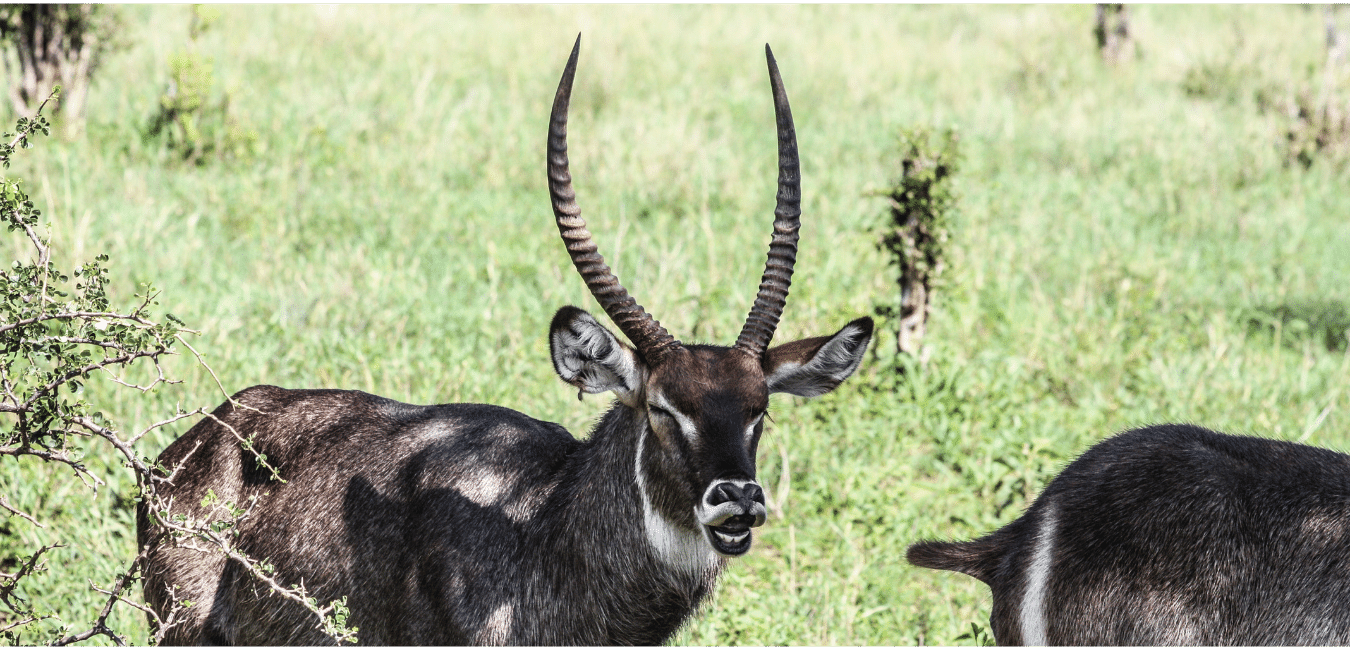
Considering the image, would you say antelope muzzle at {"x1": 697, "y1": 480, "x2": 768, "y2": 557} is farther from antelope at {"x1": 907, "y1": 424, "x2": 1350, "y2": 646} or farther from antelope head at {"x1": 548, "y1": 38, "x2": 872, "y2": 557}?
antelope at {"x1": 907, "y1": 424, "x2": 1350, "y2": 646}

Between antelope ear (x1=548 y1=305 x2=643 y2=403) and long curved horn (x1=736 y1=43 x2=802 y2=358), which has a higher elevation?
long curved horn (x1=736 y1=43 x2=802 y2=358)

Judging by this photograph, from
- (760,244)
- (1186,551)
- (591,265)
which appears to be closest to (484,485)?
(591,265)

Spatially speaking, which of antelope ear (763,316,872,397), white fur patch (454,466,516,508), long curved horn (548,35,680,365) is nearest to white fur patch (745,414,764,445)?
antelope ear (763,316,872,397)

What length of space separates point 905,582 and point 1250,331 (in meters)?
3.34

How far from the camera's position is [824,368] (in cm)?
347

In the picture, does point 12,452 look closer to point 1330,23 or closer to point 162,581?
→ point 162,581

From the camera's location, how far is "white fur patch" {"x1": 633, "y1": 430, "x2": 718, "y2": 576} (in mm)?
3301

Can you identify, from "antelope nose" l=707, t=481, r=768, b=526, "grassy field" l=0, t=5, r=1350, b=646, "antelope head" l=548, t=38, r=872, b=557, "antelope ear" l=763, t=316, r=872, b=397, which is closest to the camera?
"antelope nose" l=707, t=481, r=768, b=526

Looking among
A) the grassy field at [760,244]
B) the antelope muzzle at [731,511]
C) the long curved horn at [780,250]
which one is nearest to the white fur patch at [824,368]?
the long curved horn at [780,250]

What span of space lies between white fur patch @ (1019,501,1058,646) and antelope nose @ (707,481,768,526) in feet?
2.80

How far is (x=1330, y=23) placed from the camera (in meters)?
10.4

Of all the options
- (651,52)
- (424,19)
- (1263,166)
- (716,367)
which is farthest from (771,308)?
(424,19)

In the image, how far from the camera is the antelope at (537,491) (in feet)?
10.5

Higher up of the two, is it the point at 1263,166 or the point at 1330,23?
the point at 1330,23
